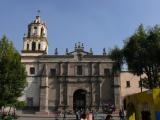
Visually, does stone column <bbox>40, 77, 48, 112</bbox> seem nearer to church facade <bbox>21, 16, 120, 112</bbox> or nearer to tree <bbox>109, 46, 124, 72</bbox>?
church facade <bbox>21, 16, 120, 112</bbox>

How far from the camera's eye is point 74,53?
2095 inches

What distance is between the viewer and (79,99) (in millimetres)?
52000

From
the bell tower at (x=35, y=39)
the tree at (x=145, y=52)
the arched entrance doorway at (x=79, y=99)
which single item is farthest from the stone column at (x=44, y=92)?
the tree at (x=145, y=52)

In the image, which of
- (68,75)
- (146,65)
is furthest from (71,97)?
(146,65)

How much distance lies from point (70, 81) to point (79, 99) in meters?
3.35

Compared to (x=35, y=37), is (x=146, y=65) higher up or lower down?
lower down

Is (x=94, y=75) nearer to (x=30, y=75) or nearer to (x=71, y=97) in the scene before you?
(x=71, y=97)

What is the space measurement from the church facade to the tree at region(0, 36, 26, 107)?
60.4 feet

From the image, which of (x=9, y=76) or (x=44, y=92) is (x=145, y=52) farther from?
(x=44, y=92)

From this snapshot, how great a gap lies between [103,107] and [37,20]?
20.7 m

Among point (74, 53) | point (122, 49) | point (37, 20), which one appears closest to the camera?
point (122, 49)

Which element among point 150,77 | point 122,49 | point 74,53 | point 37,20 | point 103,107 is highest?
point 37,20

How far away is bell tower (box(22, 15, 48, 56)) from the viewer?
54.8 m

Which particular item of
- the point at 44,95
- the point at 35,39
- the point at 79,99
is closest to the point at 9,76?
the point at 44,95
